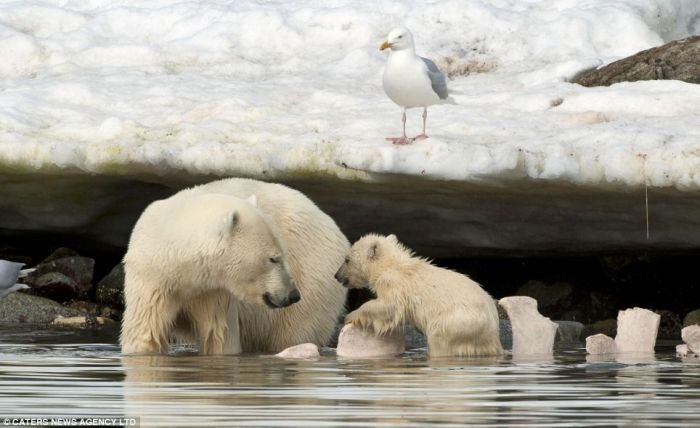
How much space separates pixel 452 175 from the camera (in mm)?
11906

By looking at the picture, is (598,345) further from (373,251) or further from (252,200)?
(252,200)

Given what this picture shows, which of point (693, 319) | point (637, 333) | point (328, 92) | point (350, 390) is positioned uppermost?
point (328, 92)

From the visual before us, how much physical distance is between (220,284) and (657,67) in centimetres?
671

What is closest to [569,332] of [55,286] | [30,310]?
[30,310]

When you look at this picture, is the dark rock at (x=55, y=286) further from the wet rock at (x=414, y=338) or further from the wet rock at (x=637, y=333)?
the wet rock at (x=637, y=333)

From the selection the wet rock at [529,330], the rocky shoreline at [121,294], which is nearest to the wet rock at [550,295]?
the rocky shoreline at [121,294]

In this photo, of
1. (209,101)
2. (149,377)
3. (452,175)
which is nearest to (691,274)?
(452,175)

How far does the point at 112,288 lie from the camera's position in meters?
15.1

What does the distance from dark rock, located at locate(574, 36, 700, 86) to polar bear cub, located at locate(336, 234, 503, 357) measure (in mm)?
5087

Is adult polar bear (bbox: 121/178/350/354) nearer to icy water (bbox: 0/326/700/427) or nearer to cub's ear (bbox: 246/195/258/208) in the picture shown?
cub's ear (bbox: 246/195/258/208)

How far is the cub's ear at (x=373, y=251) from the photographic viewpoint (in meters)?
10.2

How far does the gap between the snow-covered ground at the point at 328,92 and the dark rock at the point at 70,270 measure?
1.80 m

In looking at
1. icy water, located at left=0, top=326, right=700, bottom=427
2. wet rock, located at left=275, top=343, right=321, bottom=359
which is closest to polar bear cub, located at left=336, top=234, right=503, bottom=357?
Result: icy water, located at left=0, top=326, right=700, bottom=427

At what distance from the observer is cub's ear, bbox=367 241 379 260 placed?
33.6 feet
